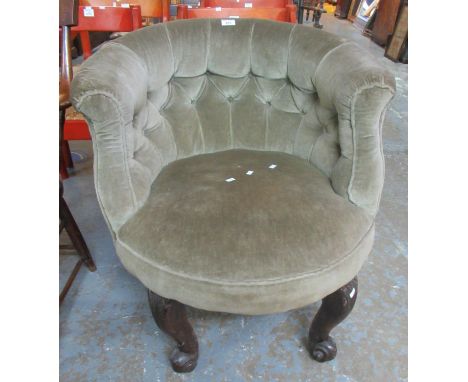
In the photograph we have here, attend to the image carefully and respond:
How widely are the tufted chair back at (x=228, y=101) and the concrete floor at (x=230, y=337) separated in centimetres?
43

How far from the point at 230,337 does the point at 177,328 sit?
10.2 inches

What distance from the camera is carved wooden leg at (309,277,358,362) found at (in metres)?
0.85

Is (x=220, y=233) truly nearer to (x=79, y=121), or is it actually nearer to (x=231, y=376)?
(x=231, y=376)

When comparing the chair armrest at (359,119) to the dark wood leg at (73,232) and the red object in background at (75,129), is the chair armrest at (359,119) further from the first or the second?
the red object in background at (75,129)

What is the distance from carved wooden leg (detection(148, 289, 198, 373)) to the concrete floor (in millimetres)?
44

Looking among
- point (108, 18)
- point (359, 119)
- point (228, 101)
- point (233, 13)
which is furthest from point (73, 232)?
point (233, 13)

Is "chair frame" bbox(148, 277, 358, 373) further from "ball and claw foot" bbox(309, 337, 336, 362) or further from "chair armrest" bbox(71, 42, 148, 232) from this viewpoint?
"chair armrest" bbox(71, 42, 148, 232)

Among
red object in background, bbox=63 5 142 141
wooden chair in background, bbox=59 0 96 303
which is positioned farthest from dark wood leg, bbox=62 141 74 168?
wooden chair in background, bbox=59 0 96 303

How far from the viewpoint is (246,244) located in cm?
72

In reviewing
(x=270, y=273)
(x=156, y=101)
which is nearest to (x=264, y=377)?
(x=270, y=273)

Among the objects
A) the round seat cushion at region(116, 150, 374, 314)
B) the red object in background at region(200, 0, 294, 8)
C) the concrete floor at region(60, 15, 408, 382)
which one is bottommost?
the concrete floor at region(60, 15, 408, 382)

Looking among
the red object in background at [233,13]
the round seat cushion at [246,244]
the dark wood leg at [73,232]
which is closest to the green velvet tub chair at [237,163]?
the round seat cushion at [246,244]

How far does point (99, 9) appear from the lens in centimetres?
171

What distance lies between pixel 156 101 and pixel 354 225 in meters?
0.64
